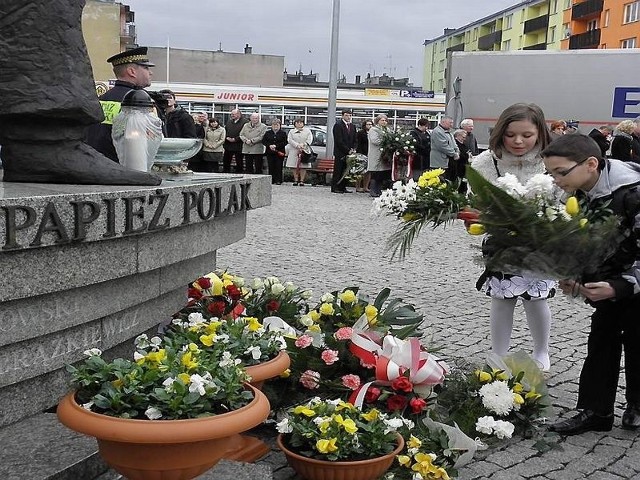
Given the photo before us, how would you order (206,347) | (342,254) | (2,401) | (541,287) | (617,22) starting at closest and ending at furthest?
(2,401), (206,347), (541,287), (342,254), (617,22)

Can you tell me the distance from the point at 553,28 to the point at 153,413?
215 feet

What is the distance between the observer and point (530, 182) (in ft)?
11.0

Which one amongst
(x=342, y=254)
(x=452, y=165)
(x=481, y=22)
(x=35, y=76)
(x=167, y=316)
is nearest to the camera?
(x=35, y=76)

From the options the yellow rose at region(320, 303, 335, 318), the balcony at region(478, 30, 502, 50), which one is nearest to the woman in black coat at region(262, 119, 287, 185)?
the yellow rose at region(320, 303, 335, 318)

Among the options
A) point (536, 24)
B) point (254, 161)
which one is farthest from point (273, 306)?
point (536, 24)

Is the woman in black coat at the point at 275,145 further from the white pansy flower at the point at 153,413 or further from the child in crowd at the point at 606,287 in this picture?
the white pansy flower at the point at 153,413

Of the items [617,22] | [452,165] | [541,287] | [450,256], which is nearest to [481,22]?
[617,22]

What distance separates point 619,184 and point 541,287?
1.12 metres

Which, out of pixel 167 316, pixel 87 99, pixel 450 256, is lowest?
pixel 450 256

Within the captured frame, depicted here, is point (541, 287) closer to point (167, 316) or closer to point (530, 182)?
point (530, 182)

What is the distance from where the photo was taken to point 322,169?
20.8 meters

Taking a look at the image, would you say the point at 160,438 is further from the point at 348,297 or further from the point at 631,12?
the point at 631,12

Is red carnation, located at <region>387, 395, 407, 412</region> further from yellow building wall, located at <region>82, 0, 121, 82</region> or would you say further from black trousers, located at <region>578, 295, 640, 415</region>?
yellow building wall, located at <region>82, 0, 121, 82</region>

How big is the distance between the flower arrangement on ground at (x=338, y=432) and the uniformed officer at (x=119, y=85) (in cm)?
222
